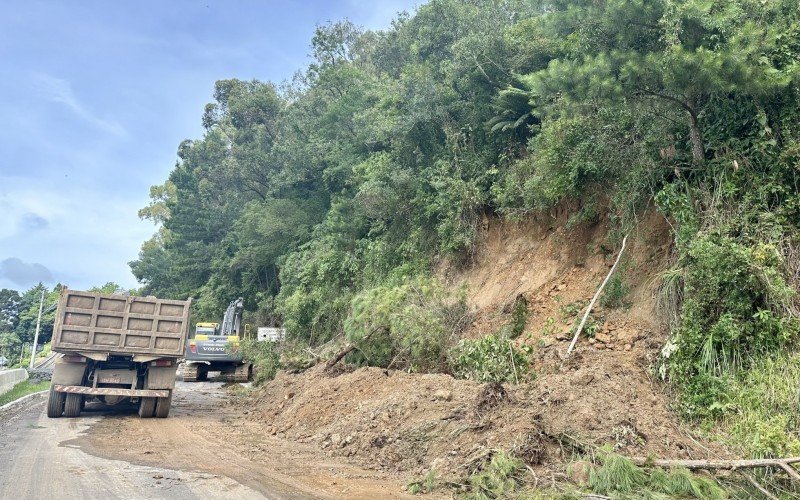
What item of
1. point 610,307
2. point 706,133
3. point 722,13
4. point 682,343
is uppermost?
point 722,13

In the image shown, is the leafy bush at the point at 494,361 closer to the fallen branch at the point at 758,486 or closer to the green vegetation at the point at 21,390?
the fallen branch at the point at 758,486

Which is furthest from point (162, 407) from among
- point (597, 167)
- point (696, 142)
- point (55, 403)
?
point (696, 142)

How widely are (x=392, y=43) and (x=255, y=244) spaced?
1502cm

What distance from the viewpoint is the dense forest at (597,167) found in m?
8.50

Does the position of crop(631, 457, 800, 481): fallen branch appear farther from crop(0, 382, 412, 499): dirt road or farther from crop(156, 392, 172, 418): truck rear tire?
crop(156, 392, 172, 418): truck rear tire

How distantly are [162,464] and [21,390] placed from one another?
51.2ft

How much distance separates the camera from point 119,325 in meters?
12.8

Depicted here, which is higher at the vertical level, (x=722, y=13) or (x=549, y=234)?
(x=722, y=13)

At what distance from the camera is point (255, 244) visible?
34844mm

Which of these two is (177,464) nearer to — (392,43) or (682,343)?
(682,343)

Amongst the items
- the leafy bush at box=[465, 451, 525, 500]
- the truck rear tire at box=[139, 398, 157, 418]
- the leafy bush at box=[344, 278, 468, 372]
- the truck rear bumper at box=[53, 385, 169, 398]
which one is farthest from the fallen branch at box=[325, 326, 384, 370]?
the leafy bush at box=[465, 451, 525, 500]

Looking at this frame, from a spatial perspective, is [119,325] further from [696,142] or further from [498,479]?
[696,142]

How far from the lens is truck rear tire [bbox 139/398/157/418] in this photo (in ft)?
42.6

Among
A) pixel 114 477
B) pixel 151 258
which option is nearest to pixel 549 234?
pixel 114 477
